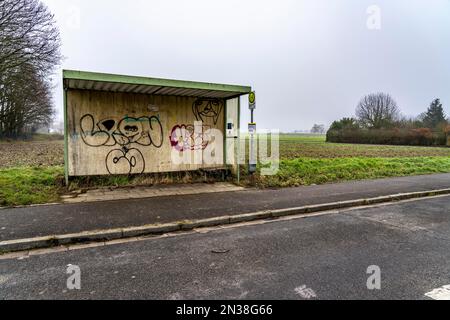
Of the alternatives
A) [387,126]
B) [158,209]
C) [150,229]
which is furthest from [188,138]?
[387,126]

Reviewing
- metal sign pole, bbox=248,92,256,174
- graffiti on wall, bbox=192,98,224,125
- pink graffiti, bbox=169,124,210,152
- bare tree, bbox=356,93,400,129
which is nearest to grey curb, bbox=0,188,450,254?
metal sign pole, bbox=248,92,256,174

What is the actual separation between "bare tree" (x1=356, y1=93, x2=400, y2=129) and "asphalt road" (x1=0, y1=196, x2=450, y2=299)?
5731 cm

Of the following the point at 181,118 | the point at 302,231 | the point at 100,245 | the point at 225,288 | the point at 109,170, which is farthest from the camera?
the point at 181,118

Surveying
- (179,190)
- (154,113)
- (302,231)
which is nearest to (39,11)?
(154,113)

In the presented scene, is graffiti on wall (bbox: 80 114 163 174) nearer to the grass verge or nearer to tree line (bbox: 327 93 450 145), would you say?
the grass verge

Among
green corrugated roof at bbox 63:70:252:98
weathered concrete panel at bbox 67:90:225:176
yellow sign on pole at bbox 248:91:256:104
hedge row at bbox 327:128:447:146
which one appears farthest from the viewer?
hedge row at bbox 327:128:447:146

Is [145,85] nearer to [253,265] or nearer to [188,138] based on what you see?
[188,138]

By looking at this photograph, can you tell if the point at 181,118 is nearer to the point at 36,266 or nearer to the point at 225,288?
the point at 36,266

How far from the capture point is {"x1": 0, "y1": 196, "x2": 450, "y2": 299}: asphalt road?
10.6 feet

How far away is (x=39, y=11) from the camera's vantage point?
19047 millimetres

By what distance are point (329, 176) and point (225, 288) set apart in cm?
861

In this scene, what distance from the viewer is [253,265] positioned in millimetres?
3900

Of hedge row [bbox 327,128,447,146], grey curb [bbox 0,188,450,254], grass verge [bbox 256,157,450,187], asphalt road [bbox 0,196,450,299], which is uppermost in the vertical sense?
hedge row [bbox 327,128,447,146]

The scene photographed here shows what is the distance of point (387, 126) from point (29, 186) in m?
57.0
